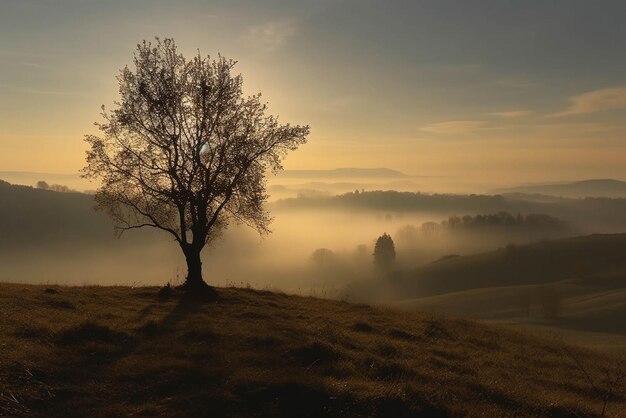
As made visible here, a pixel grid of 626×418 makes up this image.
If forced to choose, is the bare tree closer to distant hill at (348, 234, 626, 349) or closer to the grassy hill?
the grassy hill

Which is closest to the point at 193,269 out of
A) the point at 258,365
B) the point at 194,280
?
the point at 194,280

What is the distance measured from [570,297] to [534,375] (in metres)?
145

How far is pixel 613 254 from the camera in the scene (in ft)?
642

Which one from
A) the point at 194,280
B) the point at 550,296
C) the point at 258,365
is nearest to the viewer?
the point at 258,365

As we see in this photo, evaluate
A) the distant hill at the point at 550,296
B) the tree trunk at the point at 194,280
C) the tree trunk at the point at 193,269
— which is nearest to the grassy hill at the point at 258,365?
the tree trunk at the point at 194,280

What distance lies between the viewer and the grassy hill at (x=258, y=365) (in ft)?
37.4

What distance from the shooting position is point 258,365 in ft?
46.7

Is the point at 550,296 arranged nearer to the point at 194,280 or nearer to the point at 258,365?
the point at 194,280

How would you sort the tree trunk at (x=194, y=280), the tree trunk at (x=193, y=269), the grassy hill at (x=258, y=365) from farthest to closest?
the tree trunk at (x=193, y=269) < the tree trunk at (x=194, y=280) < the grassy hill at (x=258, y=365)

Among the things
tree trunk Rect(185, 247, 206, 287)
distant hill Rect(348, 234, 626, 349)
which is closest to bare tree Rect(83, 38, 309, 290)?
tree trunk Rect(185, 247, 206, 287)

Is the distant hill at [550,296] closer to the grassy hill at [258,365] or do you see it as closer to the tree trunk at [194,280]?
the tree trunk at [194,280]

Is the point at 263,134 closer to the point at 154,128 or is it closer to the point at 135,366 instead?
the point at 154,128

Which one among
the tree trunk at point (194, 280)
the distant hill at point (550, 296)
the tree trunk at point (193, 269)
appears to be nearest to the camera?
the tree trunk at point (194, 280)

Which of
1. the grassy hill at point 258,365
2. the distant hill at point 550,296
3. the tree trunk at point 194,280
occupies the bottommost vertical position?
the distant hill at point 550,296
